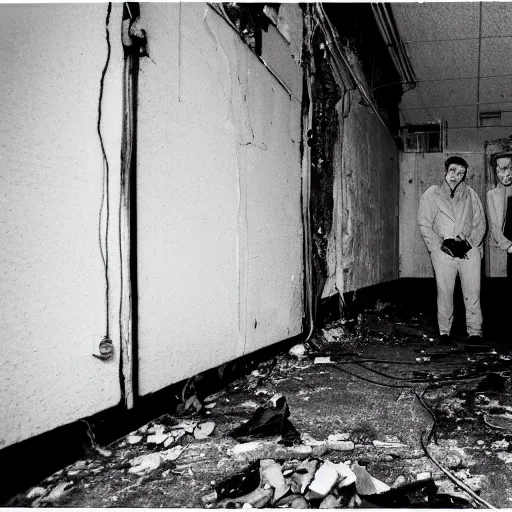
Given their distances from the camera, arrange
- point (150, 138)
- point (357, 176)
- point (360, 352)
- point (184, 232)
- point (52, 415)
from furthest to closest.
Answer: point (357, 176) < point (360, 352) < point (184, 232) < point (150, 138) < point (52, 415)

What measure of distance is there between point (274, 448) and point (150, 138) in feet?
4.27

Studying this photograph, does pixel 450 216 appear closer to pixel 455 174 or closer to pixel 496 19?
pixel 455 174

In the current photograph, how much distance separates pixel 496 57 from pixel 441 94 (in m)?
1.24

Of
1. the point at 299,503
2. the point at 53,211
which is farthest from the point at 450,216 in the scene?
the point at 53,211

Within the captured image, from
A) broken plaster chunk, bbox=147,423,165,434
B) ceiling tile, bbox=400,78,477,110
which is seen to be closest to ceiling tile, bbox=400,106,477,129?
ceiling tile, bbox=400,78,477,110

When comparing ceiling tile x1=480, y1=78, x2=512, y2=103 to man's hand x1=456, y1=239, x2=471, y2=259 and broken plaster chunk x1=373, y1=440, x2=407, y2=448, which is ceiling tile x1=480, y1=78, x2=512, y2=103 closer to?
man's hand x1=456, y1=239, x2=471, y2=259

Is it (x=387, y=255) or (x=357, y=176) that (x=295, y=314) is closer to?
(x=357, y=176)

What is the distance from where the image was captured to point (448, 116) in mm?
7555

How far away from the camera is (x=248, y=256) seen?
2.72 meters

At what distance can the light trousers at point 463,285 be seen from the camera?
3.81 meters

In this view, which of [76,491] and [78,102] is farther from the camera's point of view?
[78,102]

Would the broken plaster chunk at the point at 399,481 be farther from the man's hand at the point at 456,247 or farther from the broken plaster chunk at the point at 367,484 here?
the man's hand at the point at 456,247

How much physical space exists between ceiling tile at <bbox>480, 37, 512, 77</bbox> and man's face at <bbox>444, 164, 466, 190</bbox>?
2.12 m

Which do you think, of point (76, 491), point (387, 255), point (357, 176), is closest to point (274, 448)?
point (76, 491)
